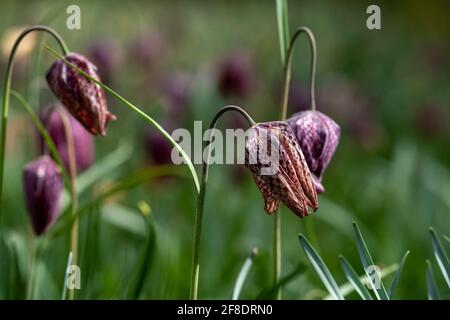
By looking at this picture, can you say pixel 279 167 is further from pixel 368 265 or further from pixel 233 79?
pixel 233 79

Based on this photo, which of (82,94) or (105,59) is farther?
(105,59)

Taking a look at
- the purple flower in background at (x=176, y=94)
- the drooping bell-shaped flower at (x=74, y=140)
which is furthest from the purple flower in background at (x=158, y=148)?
the drooping bell-shaped flower at (x=74, y=140)

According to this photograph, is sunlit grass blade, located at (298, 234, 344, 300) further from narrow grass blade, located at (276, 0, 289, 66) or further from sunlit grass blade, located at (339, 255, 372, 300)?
narrow grass blade, located at (276, 0, 289, 66)

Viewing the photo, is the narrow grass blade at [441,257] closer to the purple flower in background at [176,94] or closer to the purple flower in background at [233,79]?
the purple flower in background at [176,94]

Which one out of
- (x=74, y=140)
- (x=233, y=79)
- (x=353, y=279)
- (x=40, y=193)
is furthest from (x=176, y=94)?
(x=353, y=279)
